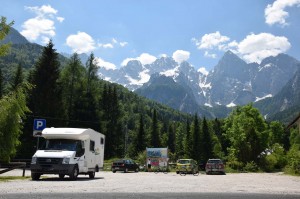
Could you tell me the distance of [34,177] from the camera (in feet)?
67.9

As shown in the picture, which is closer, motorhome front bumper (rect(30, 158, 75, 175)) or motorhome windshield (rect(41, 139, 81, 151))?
motorhome front bumper (rect(30, 158, 75, 175))

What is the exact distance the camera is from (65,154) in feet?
66.7

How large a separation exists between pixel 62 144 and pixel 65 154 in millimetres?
1337

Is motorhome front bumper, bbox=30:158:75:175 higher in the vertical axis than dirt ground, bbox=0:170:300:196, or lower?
higher

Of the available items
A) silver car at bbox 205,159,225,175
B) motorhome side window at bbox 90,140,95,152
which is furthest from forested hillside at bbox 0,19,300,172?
silver car at bbox 205,159,225,175

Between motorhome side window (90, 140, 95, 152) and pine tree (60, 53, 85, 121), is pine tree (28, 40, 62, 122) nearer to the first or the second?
pine tree (60, 53, 85, 121)

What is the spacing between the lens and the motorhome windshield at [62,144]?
21.2 m

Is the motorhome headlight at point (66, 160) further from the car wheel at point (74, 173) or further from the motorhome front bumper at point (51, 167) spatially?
the car wheel at point (74, 173)

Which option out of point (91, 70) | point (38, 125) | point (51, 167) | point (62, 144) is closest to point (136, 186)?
point (51, 167)

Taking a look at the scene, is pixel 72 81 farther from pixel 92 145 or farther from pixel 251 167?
pixel 92 145

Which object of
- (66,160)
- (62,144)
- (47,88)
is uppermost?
(47,88)

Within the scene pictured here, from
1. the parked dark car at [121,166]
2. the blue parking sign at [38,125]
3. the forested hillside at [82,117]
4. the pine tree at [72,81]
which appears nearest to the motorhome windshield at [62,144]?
the forested hillside at [82,117]

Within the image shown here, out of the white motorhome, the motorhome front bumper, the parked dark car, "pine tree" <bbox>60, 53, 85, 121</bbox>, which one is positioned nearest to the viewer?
the motorhome front bumper

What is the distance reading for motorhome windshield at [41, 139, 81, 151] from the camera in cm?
2123
